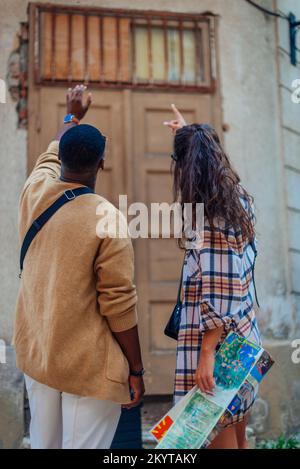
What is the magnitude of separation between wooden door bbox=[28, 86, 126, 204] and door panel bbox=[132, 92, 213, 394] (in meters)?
0.14

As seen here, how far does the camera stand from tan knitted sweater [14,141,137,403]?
221 centimetres

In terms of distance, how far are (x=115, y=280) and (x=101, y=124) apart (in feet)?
9.12

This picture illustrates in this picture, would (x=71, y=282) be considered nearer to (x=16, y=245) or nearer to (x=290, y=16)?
(x=16, y=245)

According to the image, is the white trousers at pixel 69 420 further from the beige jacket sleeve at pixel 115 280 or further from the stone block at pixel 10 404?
the stone block at pixel 10 404

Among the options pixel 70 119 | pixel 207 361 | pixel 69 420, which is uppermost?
pixel 70 119

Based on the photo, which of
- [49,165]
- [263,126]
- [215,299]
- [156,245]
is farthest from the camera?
[263,126]

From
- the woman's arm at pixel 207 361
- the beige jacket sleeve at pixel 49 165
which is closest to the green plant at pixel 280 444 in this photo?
the woman's arm at pixel 207 361

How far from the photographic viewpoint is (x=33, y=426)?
2.34 m

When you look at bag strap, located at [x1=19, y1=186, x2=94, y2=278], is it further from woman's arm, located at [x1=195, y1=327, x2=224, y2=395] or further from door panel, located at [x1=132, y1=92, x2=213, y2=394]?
door panel, located at [x1=132, y1=92, x2=213, y2=394]

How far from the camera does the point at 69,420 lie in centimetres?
223

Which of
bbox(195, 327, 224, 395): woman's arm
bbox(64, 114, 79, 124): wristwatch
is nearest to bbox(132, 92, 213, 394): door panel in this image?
bbox(64, 114, 79, 124): wristwatch

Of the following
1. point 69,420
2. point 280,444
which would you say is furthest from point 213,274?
point 280,444

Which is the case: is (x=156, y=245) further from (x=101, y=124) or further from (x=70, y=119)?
(x=70, y=119)

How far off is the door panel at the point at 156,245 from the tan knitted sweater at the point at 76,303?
233 cm
